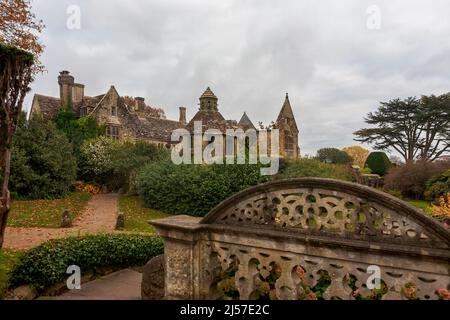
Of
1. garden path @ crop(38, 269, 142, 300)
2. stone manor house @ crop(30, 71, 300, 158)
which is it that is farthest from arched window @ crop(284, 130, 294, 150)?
garden path @ crop(38, 269, 142, 300)

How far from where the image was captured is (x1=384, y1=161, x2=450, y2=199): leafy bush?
73.2 ft

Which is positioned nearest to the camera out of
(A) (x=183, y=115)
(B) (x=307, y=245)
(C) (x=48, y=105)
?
(B) (x=307, y=245)

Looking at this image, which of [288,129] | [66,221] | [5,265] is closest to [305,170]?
[66,221]

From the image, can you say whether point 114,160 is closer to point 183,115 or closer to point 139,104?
point 139,104

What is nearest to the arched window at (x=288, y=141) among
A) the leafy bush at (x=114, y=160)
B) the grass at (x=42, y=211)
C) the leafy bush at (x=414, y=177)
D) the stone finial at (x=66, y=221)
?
the leafy bush at (x=414, y=177)

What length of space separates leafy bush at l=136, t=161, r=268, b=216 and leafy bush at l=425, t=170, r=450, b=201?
36.0ft

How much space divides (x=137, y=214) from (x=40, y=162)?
8122 mm

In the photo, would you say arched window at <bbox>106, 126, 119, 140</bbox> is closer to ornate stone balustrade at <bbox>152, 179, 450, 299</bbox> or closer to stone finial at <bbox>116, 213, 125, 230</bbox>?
stone finial at <bbox>116, 213, 125, 230</bbox>

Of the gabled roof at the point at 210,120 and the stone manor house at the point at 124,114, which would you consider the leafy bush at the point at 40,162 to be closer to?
the stone manor house at the point at 124,114

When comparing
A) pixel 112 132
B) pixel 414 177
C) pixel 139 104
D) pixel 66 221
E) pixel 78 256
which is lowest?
pixel 78 256

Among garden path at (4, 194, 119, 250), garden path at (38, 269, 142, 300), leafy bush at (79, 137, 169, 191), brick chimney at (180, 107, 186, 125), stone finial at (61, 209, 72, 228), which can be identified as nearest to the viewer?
garden path at (38, 269, 142, 300)

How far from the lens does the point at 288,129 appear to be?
34.6m
